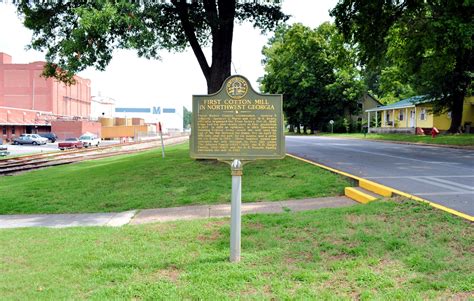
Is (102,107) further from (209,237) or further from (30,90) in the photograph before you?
(209,237)

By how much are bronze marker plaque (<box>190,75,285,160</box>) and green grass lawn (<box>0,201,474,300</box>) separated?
1.35m

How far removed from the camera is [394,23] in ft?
72.8

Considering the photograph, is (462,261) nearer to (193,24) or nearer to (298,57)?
(193,24)

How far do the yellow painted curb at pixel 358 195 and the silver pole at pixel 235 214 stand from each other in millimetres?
3543

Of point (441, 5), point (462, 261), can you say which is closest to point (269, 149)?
point (462, 261)

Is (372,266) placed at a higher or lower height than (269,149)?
lower

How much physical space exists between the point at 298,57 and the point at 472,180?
56.4 meters

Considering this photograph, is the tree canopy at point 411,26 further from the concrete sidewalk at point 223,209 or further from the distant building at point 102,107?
the distant building at point 102,107

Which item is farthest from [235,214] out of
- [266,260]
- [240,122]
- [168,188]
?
[168,188]

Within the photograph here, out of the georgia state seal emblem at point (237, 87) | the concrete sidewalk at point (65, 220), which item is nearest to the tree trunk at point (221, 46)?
the concrete sidewalk at point (65, 220)

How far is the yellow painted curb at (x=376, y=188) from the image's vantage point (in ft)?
27.3

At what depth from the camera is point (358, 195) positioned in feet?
29.1

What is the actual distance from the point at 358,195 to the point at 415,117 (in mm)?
44045

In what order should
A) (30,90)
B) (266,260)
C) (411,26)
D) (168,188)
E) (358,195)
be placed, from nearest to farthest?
(266,260), (358,195), (168,188), (411,26), (30,90)
